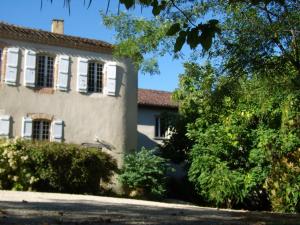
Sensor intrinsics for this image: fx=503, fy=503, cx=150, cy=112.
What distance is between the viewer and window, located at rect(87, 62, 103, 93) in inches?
859

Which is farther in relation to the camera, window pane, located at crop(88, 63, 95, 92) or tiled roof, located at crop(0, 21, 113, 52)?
window pane, located at crop(88, 63, 95, 92)

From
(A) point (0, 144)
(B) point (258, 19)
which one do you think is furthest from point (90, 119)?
(B) point (258, 19)

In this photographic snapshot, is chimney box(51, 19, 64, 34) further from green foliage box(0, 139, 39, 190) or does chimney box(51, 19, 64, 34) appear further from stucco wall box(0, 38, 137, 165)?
green foliage box(0, 139, 39, 190)

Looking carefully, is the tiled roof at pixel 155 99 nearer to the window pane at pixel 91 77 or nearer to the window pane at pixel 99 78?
the window pane at pixel 99 78

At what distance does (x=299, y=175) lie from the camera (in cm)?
1579

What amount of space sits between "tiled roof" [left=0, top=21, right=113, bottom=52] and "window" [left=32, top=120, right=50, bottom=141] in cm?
331

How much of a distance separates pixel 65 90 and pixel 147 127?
7621mm

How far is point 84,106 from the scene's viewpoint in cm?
2134

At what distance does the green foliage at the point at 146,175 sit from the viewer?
1864cm

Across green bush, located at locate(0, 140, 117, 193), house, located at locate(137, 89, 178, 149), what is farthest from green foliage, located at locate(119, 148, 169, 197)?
house, located at locate(137, 89, 178, 149)

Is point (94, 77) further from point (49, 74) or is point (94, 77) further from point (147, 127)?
point (147, 127)

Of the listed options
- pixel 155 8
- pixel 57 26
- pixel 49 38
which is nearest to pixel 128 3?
pixel 155 8

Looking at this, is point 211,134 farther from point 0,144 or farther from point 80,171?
point 0,144

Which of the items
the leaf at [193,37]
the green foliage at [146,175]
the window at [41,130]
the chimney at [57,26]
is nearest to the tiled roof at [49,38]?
the chimney at [57,26]
